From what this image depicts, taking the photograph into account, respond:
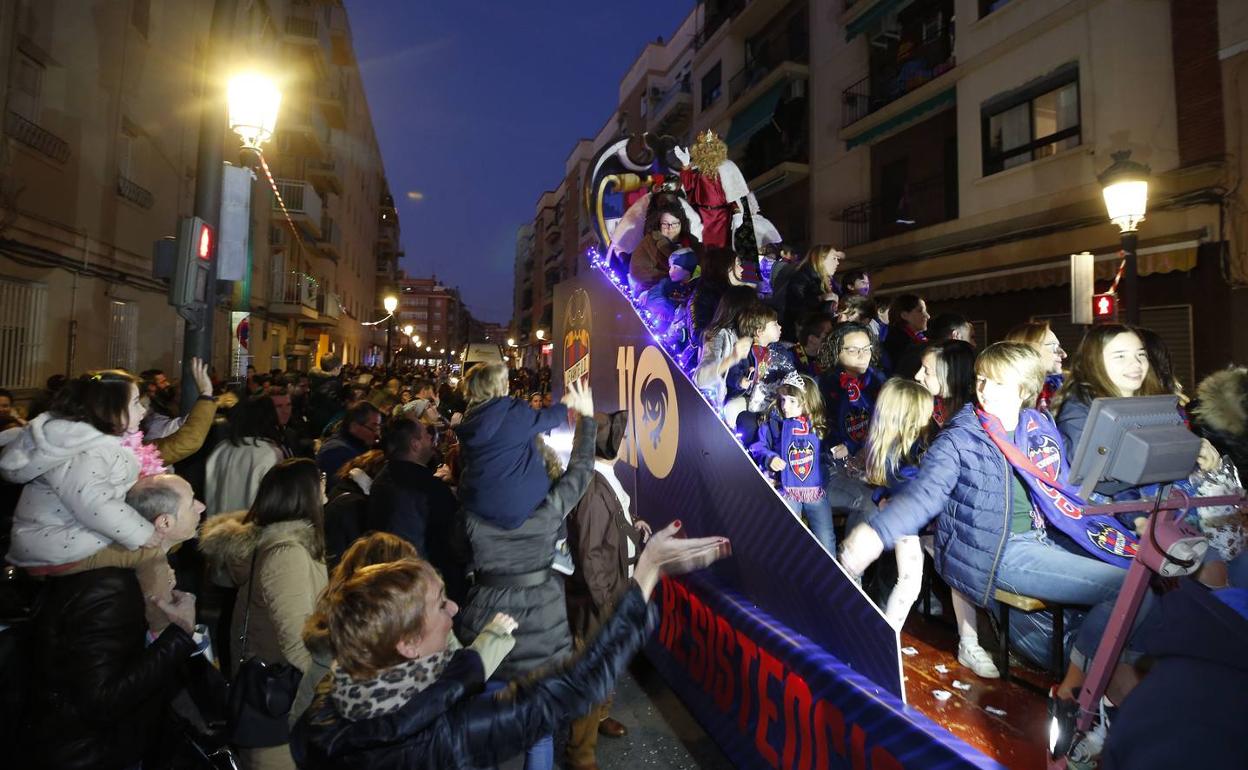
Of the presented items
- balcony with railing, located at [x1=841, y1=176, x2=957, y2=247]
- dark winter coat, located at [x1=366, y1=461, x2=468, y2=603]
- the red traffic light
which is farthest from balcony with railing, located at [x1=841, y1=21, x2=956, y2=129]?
dark winter coat, located at [x1=366, y1=461, x2=468, y2=603]

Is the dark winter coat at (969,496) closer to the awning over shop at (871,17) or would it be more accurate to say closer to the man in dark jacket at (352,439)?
the man in dark jacket at (352,439)

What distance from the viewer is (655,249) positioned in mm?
5500

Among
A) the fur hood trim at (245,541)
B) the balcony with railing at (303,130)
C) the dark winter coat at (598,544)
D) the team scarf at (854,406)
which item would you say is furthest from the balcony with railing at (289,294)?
the team scarf at (854,406)

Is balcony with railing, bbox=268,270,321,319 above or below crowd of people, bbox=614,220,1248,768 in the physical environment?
above

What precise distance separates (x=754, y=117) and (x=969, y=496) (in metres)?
21.4

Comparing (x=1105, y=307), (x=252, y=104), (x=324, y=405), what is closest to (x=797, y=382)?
(x=252, y=104)

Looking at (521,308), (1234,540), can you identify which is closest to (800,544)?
(1234,540)

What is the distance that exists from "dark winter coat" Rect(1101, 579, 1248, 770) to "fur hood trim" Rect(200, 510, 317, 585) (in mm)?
2725

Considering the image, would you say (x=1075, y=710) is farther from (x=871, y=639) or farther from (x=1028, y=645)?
(x=1028, y=645)

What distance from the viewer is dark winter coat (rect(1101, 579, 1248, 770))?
93 centimetres

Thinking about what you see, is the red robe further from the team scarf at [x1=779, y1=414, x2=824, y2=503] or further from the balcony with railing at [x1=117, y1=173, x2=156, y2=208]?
the balcony with railing at [x1=117, y1=173, x2=156, y2=208]

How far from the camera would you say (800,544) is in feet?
8.28

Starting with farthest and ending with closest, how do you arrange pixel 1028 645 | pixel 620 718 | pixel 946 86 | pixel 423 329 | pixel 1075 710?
pixel 423 329, pixel 946 86, pixel 620 718, pixel 1028 645, pixel 1075 710

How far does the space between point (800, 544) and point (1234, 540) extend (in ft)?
6.07
